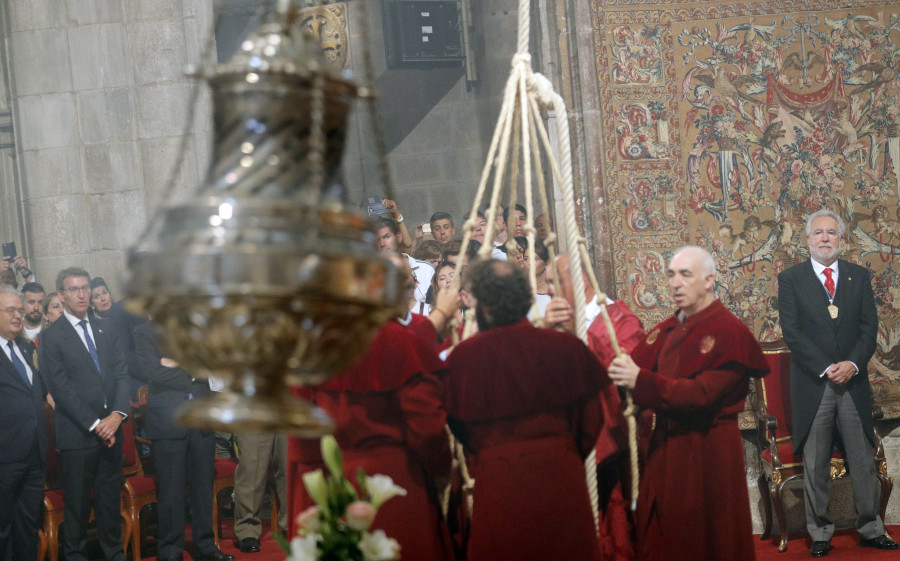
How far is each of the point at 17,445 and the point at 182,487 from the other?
104 centimetres

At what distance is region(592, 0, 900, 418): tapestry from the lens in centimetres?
843

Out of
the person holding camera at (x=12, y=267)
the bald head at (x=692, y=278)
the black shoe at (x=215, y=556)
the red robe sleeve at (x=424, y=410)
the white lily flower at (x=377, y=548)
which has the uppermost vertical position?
the person holding camera at (x=12, y=267)

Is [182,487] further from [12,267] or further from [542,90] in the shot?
[542,90]

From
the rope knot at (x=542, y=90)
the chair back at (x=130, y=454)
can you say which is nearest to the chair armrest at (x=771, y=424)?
the rope knot at (x=542, y=90)

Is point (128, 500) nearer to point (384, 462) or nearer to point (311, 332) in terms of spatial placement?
point (384, 462)

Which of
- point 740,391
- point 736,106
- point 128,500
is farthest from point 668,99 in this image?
point 128,500

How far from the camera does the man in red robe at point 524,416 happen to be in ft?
13.5

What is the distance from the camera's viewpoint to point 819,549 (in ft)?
22.7

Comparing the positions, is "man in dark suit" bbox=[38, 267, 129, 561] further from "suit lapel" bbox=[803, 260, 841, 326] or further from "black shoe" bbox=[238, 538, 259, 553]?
"suit lapel" bbox=[803, 260, 841, 326]

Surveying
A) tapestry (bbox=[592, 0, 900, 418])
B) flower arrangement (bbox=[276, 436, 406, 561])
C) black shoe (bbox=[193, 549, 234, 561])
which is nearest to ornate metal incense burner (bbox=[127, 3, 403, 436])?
flower arrangement (bbox=[276, 436, 406, 561])

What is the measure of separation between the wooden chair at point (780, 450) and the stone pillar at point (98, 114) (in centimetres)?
490

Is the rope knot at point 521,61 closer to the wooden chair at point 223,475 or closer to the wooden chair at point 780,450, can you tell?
the wooden chair at point 780,450

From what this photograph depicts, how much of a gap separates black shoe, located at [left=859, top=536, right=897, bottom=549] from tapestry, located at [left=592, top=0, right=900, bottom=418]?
2.00 meters

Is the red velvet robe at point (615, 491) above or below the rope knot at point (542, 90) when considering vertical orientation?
below
